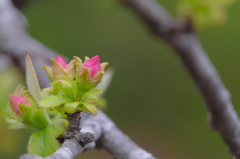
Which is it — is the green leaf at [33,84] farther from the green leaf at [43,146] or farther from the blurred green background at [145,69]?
the blurred green background at [145,69]

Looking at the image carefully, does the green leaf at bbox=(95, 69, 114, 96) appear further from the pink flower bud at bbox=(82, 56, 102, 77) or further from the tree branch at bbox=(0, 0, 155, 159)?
the pink flower bud at bbox=(82, 56, 102, 77)

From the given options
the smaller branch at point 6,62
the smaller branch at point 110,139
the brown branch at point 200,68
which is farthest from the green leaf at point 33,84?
the smaller branch at point 6,62

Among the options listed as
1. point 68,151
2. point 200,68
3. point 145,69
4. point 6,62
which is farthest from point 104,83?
point 145,69

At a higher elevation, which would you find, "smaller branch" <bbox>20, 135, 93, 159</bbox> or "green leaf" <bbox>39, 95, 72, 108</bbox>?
"green leaf" <bbox>39, 95, 72, 108</bbox>

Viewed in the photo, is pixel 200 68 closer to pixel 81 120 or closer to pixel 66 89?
pixel 81 120

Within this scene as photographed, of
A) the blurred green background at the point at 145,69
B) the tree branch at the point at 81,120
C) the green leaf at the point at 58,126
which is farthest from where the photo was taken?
the blurred green background at the point at 145,69

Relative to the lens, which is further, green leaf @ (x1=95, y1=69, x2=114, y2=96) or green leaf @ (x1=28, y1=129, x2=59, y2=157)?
green leaf @ (x1=95, y1=69, x2=114, y2=96)

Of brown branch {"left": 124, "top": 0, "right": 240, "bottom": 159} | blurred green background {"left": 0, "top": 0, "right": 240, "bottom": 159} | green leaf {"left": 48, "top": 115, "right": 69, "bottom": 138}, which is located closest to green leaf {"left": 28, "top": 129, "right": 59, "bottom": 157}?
green leaf {"left": 48, "top": 115, "right": 69, "bottom": 138}

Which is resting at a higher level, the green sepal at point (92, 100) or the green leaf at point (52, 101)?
the green sepal at point (92, 100)
